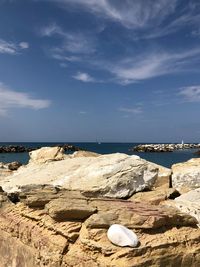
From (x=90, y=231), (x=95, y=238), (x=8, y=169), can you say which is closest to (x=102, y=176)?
(x=90, y=231)

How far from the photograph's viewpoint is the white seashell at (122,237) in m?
5.94

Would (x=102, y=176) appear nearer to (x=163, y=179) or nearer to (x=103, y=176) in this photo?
(x=103, y=176)

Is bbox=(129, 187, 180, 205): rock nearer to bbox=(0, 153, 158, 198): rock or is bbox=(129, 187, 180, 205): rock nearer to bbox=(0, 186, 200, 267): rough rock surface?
bbox=(0, 153, 158, 198): rock

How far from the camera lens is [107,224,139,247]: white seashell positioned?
5938 mm

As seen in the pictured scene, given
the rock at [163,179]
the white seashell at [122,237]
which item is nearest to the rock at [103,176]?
the rock at [163,179]

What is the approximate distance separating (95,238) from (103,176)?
14.6 ft

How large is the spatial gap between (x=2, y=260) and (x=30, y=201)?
1.21 metres

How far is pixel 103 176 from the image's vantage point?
10.6 m

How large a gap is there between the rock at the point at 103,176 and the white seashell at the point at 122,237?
3.79 meters

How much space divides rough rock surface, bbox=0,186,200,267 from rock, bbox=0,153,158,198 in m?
2.54

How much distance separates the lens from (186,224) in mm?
6961

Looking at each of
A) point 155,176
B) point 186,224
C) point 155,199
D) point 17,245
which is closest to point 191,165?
point 155,176

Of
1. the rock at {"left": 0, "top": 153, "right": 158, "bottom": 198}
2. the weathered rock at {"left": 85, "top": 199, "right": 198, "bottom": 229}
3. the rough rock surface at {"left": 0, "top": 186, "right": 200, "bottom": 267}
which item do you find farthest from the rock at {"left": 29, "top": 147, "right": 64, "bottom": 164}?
the weathered rock at {"left": 85, "top": 199, "right": 198, "bottom": 229}

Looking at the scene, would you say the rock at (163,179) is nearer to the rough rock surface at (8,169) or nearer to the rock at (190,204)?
the rock at (190,204)
